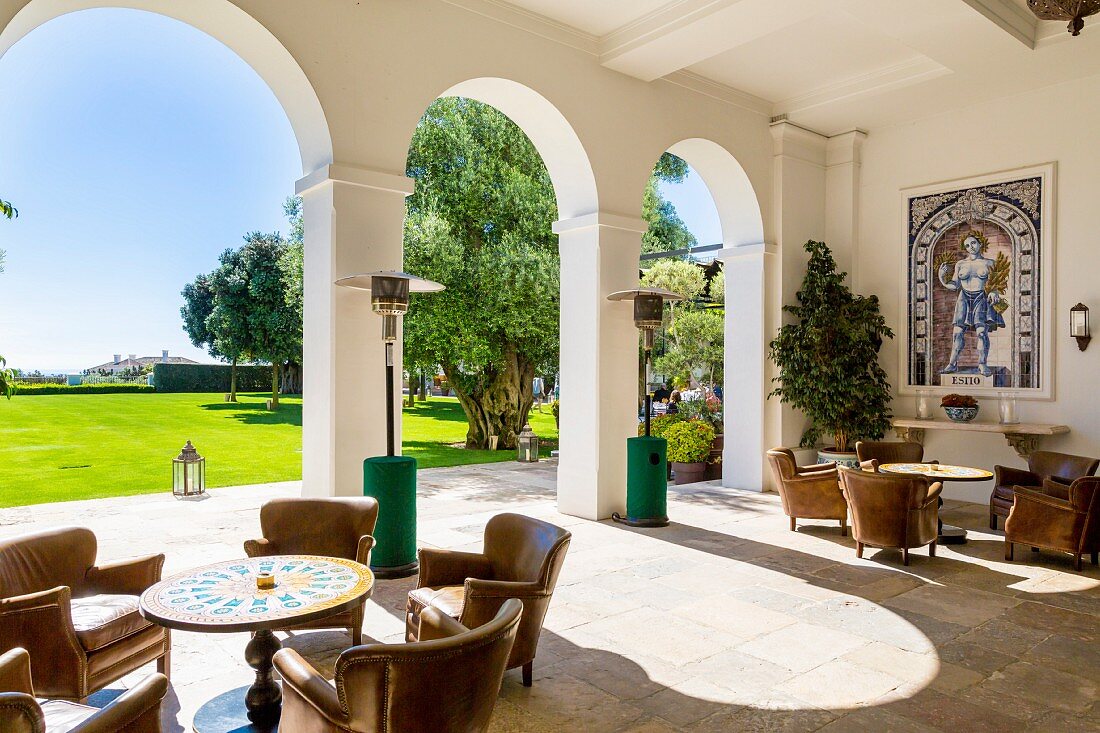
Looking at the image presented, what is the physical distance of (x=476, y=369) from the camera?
12.2 metres

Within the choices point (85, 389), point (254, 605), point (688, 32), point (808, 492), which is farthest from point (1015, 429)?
point (85, 389)

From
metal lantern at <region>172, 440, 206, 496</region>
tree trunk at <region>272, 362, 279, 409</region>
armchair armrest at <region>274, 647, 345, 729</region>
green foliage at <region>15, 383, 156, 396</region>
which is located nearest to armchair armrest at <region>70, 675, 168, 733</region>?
armchair armrest at <region>274, 647, 345, 729</region>

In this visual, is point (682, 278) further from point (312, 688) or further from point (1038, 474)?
point (312, 688)

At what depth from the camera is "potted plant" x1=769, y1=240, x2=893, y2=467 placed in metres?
8.19

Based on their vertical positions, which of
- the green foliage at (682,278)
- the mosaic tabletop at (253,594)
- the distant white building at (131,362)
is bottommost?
the mosaic tabletop at (253,594)

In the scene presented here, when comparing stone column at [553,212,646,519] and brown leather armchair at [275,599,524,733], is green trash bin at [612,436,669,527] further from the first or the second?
brown leather armchair at [275,599,524,733]

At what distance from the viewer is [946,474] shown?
19.7 feet

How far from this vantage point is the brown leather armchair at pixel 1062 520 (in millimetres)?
5348

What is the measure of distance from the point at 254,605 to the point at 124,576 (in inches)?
47.6

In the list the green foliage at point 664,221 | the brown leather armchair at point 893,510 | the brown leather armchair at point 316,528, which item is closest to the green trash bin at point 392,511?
the brown leather armchair at point 316,528

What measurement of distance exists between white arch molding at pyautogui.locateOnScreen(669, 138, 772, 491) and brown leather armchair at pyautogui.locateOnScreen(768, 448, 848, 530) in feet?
6.82

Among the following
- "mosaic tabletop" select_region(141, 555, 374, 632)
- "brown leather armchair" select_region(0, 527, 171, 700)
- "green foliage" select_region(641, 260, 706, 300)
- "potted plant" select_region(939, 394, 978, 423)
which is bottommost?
"brown leather armchair" select_region(0, 527, 171, 700)

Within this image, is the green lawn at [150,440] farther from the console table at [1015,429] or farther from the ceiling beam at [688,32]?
Answer: the ceiling beam at [688,32]

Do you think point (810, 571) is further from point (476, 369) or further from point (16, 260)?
point (16, 260)
